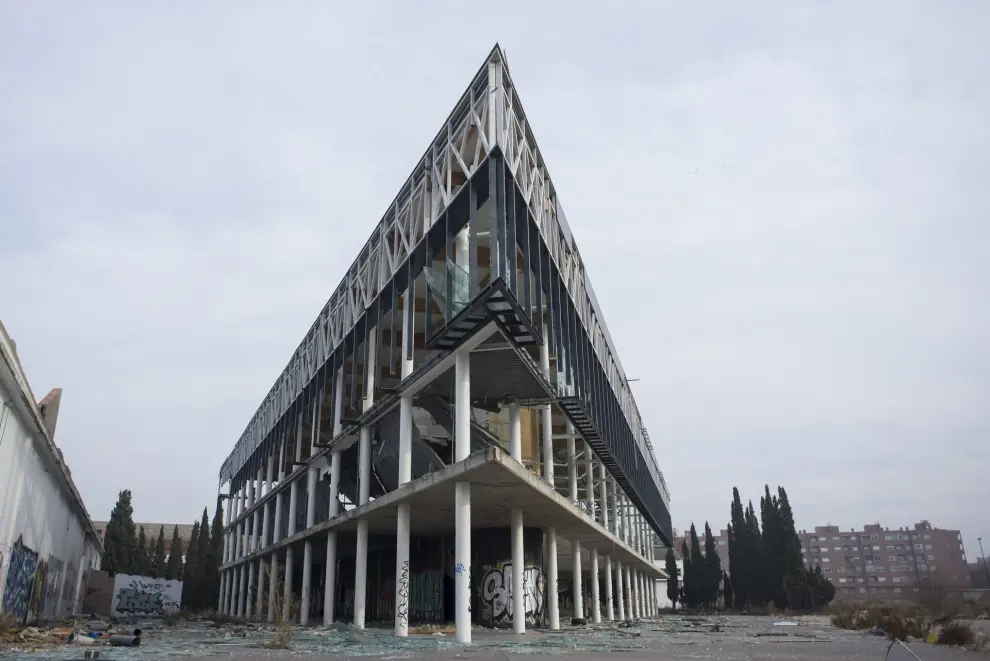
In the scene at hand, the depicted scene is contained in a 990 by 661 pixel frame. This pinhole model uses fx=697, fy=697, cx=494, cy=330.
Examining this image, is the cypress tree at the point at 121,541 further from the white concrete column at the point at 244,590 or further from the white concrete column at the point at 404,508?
the white concrete column at the point at 404,508

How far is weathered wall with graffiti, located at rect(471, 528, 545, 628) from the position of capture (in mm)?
29969

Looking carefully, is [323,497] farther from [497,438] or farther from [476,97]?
[476,97]

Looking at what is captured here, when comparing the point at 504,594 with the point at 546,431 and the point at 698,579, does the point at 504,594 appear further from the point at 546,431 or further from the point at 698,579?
the point at 698,579

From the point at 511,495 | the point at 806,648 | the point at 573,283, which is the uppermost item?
the point at 573,283

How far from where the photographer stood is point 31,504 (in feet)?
86.5

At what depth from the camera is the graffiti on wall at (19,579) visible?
24.0m

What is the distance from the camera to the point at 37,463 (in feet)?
87.6

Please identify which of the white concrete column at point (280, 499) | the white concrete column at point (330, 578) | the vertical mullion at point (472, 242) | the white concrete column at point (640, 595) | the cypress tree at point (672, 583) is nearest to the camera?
the vertical mullion at point (472, 242)

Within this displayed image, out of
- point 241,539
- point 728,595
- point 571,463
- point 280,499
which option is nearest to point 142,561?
point 241,539

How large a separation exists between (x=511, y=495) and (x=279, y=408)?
1283 inches

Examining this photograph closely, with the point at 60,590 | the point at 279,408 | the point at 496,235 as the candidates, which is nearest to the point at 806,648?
the point at 496,235

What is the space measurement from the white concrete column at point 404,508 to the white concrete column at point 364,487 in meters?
3.70

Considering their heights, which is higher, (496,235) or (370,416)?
(496,235)

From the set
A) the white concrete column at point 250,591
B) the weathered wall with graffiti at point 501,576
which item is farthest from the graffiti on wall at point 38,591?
the white concrete column at point 250,591
